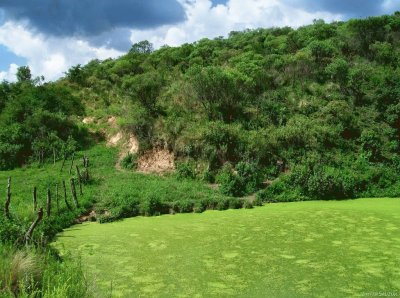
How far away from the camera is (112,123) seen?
42281 millimetres

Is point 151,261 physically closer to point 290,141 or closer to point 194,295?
point 194,295

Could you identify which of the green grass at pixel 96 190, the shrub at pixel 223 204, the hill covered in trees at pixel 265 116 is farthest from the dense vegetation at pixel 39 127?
the shrub at pixel 223 204

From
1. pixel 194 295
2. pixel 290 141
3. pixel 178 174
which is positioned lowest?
pixel 194 295

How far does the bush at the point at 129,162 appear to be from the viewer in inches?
1352

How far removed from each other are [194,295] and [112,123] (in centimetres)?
3272

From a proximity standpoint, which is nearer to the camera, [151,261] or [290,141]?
[151,261]

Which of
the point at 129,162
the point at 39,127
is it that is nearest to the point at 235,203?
the point at 129,162

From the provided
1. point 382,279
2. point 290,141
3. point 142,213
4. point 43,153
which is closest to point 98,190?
point 142,213

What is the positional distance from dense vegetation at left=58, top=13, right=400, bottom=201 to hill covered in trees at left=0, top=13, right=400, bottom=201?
9cm

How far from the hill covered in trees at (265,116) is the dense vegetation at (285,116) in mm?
91

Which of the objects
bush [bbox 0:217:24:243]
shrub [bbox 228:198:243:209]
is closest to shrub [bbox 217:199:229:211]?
shrub [bbox 228:198:243:209]

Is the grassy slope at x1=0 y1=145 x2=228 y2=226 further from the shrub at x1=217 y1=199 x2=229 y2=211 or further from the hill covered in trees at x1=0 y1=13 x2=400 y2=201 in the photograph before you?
the hill covered in trees at x1=0 y1=13 x2=400 y2=201

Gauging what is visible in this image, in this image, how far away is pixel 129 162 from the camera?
3491cm

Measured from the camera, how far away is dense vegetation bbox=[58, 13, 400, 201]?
96.2 ft
